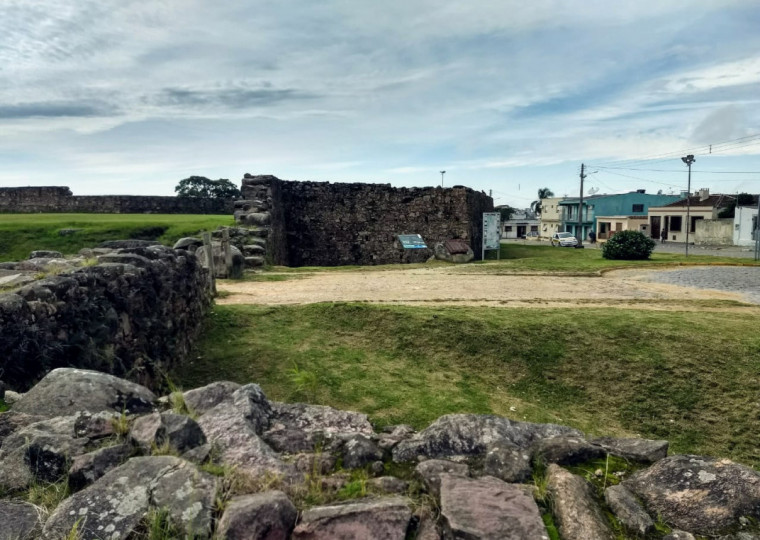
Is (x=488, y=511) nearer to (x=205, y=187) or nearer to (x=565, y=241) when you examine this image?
(x=565, y=241)

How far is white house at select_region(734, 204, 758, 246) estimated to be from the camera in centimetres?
4391

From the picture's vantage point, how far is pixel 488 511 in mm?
2303

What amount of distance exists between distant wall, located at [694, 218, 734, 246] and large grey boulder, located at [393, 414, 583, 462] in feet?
169

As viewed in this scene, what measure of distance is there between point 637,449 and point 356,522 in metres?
1.61

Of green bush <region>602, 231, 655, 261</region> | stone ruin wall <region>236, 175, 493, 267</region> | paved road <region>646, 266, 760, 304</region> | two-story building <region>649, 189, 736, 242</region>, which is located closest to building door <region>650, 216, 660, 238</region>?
two-story building <region>649, 189, 736, 242</region>

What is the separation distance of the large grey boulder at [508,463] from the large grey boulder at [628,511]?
0.38 meters

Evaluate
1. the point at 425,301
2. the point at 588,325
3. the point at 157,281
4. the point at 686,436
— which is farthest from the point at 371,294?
the point at 686,436

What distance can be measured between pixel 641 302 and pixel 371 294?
17.0 ft

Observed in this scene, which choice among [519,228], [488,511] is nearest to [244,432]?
[488,511]

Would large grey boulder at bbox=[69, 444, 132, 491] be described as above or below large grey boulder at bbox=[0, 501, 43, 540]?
above

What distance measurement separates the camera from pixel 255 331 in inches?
338

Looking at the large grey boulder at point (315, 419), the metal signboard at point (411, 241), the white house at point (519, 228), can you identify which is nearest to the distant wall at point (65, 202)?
the metal signboard at point (411, 241)

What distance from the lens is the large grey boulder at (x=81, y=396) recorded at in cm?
323

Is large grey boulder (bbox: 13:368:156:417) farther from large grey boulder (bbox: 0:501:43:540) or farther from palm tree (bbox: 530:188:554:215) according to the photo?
palm tree (bbox: 530:188:554:215)
